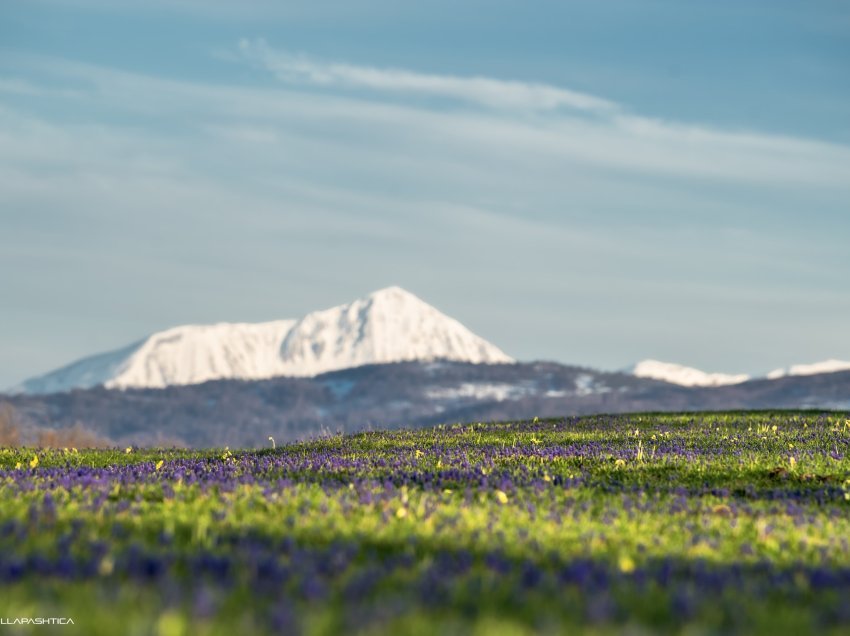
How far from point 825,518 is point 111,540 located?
8.31 meters

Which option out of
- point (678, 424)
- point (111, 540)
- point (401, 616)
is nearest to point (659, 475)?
point (111, 540)

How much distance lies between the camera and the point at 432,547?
362 inches

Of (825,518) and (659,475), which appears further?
(659,475)

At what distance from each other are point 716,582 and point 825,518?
5.12 metres

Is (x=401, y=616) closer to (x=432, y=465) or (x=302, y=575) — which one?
(x=302, y=575)

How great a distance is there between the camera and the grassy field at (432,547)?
6508 millimetres

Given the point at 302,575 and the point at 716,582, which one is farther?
the point at 716,582

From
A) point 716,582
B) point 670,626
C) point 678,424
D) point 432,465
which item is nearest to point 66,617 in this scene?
point 670,626

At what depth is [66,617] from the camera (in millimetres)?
6027

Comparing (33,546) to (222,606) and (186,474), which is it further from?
(186,474)

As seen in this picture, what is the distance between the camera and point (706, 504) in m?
13.6

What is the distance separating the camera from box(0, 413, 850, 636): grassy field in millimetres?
6508

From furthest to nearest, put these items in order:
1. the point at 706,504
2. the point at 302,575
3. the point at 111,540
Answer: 1. the point at 706,504
2. the point at 111,540
3. the point at 302,575

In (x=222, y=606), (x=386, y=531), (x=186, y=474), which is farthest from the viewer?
(x=186, y=474)
